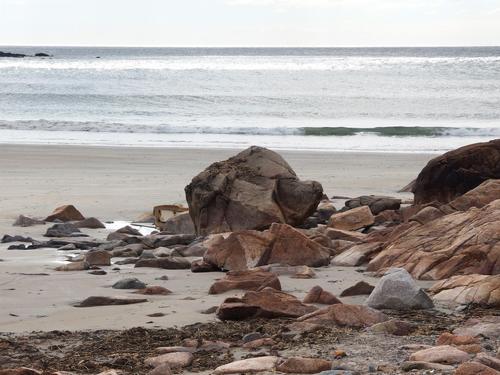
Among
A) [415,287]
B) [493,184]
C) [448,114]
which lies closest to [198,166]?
[493,184]

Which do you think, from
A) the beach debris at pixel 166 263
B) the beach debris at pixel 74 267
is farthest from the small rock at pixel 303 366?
the beach debris at pixel 74 267

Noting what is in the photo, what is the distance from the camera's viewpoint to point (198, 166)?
1730cm

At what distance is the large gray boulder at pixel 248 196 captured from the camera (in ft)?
30.0

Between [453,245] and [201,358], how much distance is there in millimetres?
2824

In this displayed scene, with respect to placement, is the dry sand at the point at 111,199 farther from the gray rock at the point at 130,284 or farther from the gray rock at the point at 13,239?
the gray rock at the point at 13,239

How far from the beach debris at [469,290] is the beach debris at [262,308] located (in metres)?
0.88

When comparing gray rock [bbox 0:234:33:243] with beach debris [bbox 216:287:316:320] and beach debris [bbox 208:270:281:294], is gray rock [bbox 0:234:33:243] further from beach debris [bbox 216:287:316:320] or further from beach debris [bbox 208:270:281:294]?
beach debris [bbox 216:287:316:320]

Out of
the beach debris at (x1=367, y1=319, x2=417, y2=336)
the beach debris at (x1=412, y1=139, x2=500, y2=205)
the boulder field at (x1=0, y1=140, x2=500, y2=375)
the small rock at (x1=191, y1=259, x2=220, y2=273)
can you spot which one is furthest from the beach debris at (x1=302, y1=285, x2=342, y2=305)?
the beach debris at (x1=412, y1=139, x2=500, y2=205)

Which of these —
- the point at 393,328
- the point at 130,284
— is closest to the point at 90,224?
the point at 130,284

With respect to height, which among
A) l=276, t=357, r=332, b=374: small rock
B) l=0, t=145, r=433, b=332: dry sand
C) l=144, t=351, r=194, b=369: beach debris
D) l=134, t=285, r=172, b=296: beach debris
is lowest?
l=0, t=145, r=433, b=332: dry sand

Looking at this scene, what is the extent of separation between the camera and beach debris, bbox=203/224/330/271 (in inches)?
284

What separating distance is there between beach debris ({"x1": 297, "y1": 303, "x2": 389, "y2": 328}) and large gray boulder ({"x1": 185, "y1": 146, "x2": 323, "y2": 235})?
396 centimetres

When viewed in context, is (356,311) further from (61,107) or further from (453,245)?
(61,107)

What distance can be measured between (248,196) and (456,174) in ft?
7.93
